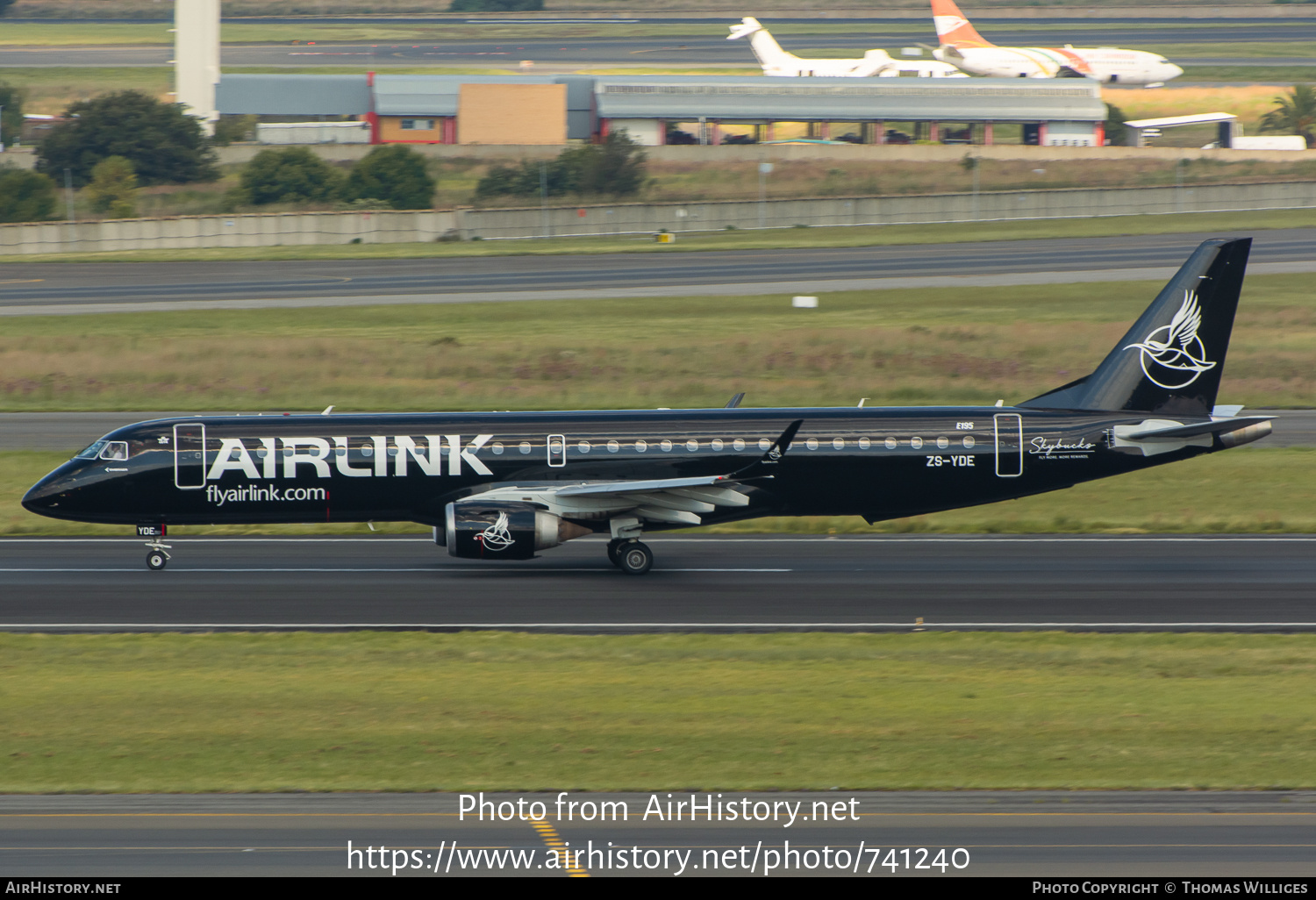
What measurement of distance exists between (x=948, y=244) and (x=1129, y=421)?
2340 inches

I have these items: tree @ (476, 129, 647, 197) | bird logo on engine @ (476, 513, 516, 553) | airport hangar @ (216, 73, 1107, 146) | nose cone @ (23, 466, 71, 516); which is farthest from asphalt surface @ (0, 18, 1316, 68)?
bird logo on engine @ (476, 513, 516, 553)

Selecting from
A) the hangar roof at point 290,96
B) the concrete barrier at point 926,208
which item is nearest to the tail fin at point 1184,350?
the concrete barrier at point 926,208

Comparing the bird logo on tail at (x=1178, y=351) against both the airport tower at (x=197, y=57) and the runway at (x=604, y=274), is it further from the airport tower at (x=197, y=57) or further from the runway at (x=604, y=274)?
the airport tower at (x=197, y=57)

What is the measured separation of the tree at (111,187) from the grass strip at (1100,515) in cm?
6822

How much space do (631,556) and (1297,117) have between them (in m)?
127

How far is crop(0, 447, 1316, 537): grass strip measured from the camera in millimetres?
38281

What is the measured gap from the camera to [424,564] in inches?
1346

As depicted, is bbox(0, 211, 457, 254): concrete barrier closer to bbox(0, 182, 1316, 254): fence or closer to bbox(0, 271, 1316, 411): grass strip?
bbox(0, 182, 1316, 254): fence

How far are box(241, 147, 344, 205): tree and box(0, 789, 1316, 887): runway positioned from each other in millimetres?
95617

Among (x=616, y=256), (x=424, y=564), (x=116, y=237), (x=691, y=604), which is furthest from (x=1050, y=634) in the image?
(x=116, y=237)

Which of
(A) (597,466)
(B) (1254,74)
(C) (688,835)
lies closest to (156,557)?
(A) (597,466)

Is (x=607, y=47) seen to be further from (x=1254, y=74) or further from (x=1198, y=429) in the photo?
(x=1198, y=429)

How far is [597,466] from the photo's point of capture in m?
33.1

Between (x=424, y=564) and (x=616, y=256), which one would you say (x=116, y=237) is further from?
(x=424, y=564)
